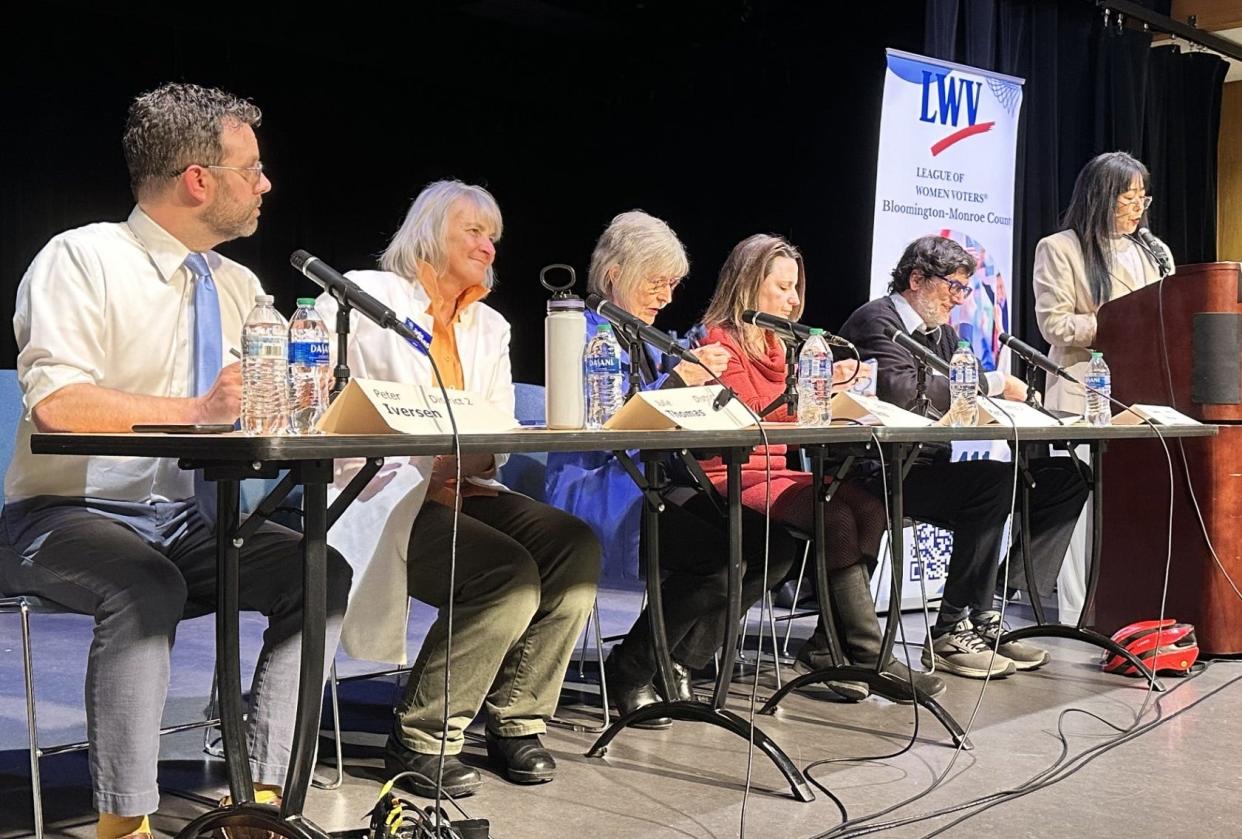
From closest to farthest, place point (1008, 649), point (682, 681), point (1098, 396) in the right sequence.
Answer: point (682, 681) < point (1098, 396) < point (1008, 649)

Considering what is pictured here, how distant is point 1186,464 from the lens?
3.54 metres

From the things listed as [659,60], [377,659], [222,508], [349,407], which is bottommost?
[377,659]

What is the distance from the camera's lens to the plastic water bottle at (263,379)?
169cm

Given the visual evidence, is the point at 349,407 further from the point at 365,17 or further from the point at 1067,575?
the point at 365,17

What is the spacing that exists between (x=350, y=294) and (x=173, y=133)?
0.53m

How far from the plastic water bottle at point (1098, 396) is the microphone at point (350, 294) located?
189cm

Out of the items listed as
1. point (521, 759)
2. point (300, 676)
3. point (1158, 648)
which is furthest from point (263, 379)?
point (1158, 648)

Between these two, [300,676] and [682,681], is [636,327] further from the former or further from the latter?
[682,681]

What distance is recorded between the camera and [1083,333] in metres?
3.92

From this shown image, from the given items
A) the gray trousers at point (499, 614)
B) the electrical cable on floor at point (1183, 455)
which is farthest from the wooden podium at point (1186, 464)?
the gray trousers at point (499, 614)

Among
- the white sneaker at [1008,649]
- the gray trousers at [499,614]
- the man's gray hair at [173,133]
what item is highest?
the man's gray hair at [173,133]

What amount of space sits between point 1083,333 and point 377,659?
2.53m

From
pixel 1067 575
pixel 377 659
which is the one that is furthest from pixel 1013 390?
pixel 377 659

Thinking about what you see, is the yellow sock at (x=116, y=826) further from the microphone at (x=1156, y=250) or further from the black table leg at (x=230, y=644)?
the microphone at (x=1156, y=250)
